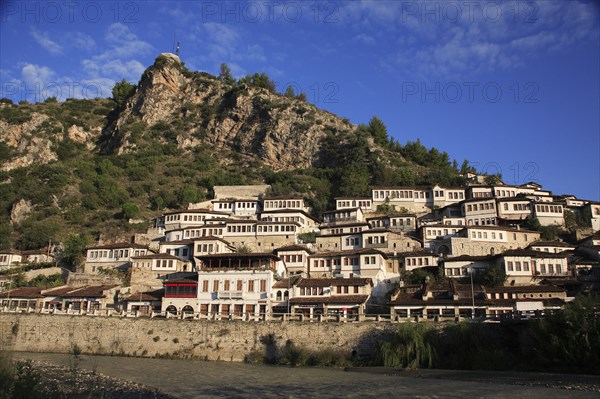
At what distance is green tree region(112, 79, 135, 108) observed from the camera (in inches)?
6220

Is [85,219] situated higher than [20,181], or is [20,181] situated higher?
[20,181]

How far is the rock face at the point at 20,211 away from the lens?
88.3 m

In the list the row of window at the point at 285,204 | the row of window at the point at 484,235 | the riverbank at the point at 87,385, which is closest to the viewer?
the riverbank at the point at 87,385

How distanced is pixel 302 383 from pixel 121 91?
151 meters

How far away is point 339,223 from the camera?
7281cm

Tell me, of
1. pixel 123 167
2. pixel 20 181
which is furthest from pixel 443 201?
pixel 20 181

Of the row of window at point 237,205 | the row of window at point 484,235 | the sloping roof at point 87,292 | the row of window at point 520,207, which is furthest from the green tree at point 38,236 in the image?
the row of window at point 520,207

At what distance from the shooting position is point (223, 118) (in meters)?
129

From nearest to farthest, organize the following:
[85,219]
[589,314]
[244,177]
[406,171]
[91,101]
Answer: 1. [589,314]
2. [85,219]
3. [406,171]
4. [244,177]
5. [91,101]

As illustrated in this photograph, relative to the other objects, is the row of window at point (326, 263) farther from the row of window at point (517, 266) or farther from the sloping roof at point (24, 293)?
the sloping roof at point (24, 293)

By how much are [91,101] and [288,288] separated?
14000 cm

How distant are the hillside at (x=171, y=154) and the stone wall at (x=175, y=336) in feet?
106

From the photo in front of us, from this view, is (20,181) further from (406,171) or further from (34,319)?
(406,171)

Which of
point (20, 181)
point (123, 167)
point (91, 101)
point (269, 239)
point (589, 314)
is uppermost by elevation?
point (91, 101)
